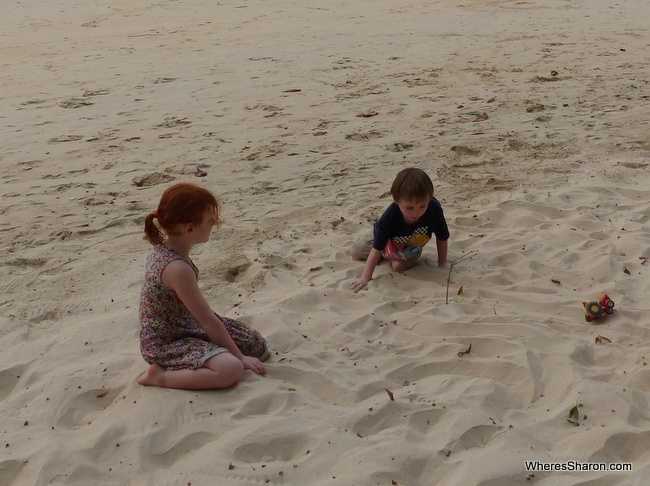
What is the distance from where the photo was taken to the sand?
99.0 inches

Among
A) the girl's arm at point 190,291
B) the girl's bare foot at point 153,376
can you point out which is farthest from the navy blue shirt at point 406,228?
the girl's bare foot at point 153,376

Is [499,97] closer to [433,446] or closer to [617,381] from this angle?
[617,381]

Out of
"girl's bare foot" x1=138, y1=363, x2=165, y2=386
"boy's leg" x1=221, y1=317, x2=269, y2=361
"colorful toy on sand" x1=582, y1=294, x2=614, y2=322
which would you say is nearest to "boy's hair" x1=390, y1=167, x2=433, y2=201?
"colorful toy on sand" x1=582, y1=294, x2=614, y2=322

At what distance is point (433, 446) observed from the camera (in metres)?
2.48

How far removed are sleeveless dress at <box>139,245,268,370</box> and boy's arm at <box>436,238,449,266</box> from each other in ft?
4.88

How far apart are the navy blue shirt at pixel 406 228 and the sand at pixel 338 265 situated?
0.66 feet

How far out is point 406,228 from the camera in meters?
3.76

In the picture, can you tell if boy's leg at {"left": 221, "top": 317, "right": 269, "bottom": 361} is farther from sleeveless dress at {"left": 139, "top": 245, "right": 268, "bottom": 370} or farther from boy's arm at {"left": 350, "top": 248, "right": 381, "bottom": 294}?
boy's arm at {"left": 350, "top": 248, "right": 381, "bottom": 294}

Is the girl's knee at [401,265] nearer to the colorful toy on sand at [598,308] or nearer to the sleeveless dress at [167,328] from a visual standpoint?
the colorful toy on sand at [598,308]

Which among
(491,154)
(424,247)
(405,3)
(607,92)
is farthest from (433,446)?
(405,3)

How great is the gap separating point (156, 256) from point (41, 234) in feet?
6.06

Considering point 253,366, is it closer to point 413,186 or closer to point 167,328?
point 167,328

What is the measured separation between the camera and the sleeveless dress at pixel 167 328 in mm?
2822

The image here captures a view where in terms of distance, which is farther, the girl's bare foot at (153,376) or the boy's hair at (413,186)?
the boy's hair at (413,186)
